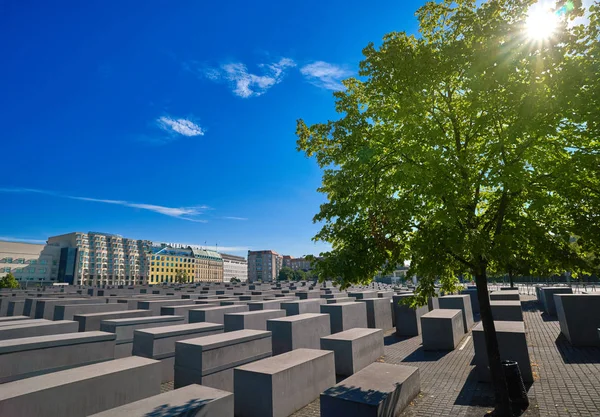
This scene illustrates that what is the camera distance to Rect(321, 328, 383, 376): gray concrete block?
10234 millimetres

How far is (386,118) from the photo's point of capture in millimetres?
8719

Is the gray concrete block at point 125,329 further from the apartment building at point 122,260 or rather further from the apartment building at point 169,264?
the apartment building at point 169,264

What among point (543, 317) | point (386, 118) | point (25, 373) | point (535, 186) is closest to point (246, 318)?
point (25, 373)

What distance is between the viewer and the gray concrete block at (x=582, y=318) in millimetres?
11828

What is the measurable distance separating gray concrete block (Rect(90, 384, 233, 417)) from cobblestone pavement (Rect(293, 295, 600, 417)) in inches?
107

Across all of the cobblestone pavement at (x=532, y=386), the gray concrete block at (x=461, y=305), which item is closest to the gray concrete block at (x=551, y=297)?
the gray concrete block at (x=461, y=305)

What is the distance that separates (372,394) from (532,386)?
5.27 m

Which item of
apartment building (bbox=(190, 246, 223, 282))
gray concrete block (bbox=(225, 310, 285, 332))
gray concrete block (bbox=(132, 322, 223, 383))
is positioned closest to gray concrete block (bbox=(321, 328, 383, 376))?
gray concrete block (bbox=(225, 310, 285, 332))

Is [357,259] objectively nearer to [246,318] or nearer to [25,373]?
[246,318]

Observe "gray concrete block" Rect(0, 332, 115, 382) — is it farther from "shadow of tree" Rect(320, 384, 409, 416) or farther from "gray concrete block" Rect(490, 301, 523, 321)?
"gray concrete block" Rect(490, 301, 523, 321)

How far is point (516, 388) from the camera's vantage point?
759cm

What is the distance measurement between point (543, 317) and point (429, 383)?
14215 mm

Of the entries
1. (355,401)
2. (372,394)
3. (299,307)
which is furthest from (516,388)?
(299,307)

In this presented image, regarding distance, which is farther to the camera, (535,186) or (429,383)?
(429,383)
